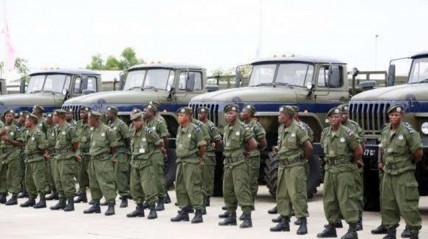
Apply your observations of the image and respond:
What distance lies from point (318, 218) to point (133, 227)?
112 inches

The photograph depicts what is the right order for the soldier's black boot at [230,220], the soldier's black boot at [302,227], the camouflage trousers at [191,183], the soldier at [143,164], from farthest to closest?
1. the soldier at [143,164]
2. the camouflage trousers at [191,183]
3. the soldier's black boot at [230,220]
4. the soldier's black boot at [302,227]

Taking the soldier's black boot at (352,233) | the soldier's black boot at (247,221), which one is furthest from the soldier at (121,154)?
the soldier's black boot at (352,233)

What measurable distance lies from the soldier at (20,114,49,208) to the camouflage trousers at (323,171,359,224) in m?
6.29

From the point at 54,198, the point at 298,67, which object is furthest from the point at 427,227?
the point at 54,198

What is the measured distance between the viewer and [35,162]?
722 inches

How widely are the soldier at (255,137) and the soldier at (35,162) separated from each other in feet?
12.2

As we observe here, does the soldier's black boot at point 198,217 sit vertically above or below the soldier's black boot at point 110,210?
above

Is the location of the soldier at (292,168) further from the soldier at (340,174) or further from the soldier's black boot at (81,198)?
the soldier's black boot at (81,198)

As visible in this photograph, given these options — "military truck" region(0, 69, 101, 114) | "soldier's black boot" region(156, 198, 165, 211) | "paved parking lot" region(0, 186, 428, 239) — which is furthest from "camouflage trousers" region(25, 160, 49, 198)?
"military truck" region(0, 69, 101, 114)

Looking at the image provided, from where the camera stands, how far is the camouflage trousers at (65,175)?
17.5 m

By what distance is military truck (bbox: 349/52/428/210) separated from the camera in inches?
589

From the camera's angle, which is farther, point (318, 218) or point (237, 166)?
point (318, 218)

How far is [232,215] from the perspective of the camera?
1512 cm

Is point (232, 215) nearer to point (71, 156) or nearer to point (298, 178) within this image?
point (298, 178)
